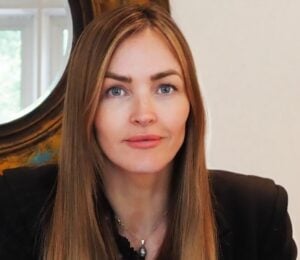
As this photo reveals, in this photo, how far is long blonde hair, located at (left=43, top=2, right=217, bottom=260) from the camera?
0.91 m

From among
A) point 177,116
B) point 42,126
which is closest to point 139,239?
point 177,116

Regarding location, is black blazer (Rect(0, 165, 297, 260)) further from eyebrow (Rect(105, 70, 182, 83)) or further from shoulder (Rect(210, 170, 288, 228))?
eyebrow (Rect(105, 70, 182, 83))

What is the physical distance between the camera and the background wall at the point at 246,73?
1.34 m

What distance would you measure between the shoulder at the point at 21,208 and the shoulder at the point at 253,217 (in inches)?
12.6

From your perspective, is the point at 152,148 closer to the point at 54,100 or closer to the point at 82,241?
the point at 82,241

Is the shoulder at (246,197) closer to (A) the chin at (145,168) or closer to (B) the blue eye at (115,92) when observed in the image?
(A) the chin at (145,168)

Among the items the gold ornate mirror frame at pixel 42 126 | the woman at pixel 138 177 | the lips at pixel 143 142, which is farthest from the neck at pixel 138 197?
the gold ornate mirror frame at pixel 42 126

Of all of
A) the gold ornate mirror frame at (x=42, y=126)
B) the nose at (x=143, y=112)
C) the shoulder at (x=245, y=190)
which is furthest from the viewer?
the gold ornate mirror frame at (x=42, y=126)

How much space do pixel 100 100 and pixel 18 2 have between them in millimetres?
511

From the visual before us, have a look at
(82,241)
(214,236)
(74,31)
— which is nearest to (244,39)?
(74,31)

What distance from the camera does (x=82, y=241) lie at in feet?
3.21

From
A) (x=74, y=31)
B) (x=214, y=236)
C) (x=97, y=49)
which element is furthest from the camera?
(x=74, y=31)

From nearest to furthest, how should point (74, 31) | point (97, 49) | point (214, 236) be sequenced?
point (97, 49) → point (214, 236) → point (74, 31)

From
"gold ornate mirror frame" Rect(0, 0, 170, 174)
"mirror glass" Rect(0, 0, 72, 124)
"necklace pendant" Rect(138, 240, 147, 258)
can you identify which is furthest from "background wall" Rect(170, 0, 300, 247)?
"necklace pendant" Rect(138, 240, 147, 258)
